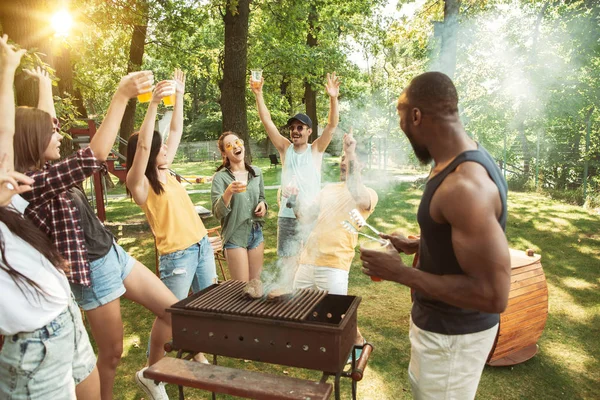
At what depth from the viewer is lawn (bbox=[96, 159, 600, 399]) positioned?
352cm

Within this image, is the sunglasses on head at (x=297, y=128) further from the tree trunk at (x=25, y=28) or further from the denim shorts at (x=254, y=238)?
the tree trunk at (x=25, y=28)

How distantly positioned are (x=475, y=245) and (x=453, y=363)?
70 centimetres

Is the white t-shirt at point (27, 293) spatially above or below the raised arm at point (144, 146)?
below

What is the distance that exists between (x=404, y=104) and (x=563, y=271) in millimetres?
5902

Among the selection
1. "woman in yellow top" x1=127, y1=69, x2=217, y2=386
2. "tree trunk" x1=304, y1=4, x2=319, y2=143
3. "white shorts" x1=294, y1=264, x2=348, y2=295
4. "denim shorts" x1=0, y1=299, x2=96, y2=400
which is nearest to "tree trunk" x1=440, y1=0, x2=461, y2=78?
"tree trunk" x1=304, y1=4, x2=319, y2=143

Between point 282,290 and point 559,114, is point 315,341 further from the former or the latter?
point 559,114

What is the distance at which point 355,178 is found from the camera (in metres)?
3.46

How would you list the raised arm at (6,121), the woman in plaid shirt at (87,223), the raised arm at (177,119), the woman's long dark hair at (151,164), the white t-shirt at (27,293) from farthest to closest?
the raised arm at (177,119)
the woman's long dark hair at (151,164)
the woman in plaid shirt at (87,223)
the raised arm at (6,121)
the white t-shirt at (27,293)

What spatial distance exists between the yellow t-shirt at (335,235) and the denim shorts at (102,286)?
172 cm

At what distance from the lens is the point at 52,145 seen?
229 cm

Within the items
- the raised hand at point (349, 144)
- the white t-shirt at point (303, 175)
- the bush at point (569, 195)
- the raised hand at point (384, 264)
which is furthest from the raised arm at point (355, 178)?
the bush at point (569, 195)

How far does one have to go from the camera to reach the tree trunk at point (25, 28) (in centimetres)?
418

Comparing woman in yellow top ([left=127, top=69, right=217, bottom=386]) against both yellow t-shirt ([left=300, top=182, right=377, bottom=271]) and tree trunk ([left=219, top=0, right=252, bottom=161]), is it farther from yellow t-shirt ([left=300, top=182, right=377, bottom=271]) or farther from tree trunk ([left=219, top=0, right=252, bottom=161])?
tree trunk ([left=219, top=0, right=252, bottom=161])

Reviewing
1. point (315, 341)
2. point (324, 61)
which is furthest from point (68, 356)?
point (324, 61)
